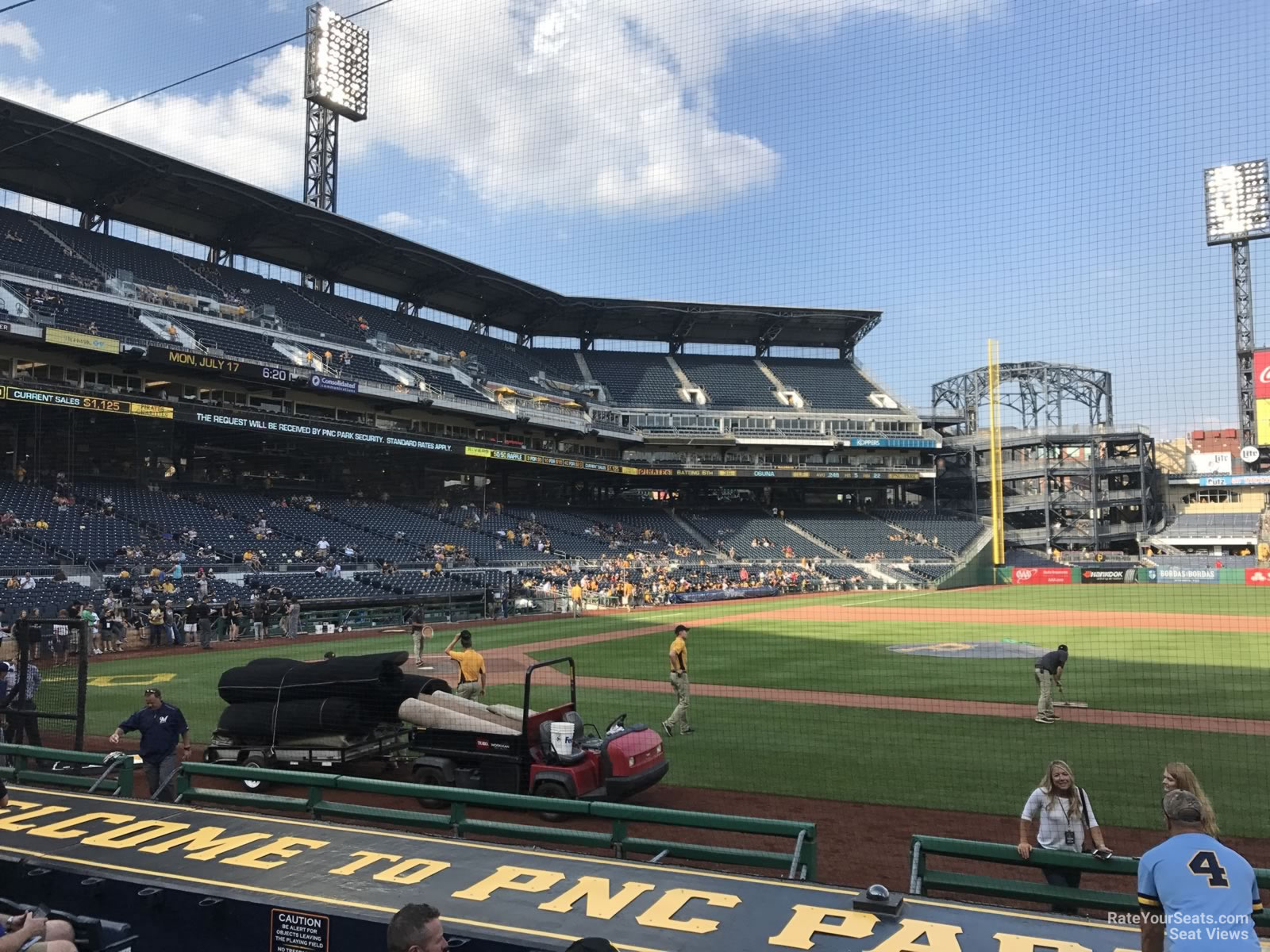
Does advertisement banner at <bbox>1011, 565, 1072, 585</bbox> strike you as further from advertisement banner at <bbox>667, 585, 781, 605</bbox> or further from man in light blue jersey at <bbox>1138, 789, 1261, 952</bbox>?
man in light blue jersey at <bbox>1138, 789, 1261, 952</bbox>

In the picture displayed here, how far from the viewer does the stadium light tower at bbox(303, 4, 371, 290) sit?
A: 3869cm

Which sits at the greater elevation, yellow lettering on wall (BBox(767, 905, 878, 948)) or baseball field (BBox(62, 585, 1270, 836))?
yellow lettering on wall (BBox(767, 905, 878, 948))

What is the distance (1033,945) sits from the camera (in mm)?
3865

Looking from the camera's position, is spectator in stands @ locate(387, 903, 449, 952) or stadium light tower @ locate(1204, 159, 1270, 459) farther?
stadium light tower @ locate(1204, 159, 1270, 459)

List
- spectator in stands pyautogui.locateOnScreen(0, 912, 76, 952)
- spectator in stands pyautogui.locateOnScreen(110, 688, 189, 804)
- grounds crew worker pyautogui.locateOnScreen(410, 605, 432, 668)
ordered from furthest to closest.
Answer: grounds crew worker pyautogui.locateOnScreen(410, 605, 432, 668), spectator in stands pyautogui.locateOnScreen(110, 688, 189, 804), spectator in stands pyautogui.locateOnScreen(0, 912, 76, 952)

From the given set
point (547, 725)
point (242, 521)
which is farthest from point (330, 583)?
point (547, 725)

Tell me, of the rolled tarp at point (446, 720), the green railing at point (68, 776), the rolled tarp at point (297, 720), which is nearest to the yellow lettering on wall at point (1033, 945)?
the rolled tarp at point (446, 720)

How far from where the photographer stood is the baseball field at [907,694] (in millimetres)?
9812

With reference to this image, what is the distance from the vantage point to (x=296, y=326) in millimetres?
41812

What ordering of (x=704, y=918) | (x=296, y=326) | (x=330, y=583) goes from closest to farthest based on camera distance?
(x=704, y=918), (x=330, y=583), (x=296, y=326)

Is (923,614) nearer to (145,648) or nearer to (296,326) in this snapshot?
(145,648)

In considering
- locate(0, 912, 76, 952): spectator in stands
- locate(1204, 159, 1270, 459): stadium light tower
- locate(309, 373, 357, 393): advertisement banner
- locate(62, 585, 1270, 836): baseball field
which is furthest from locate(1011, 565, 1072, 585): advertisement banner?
locate(0, 912, 76, 952): spectator in stands

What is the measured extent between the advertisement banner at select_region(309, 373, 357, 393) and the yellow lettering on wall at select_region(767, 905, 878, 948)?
1364 inches

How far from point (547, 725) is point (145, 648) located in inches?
779
